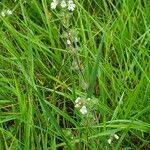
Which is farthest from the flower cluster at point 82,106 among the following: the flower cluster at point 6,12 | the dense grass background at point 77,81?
the flower cluster at point 6,12

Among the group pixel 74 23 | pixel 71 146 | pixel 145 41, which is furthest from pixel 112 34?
pixel 71 146

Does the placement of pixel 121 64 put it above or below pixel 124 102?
above

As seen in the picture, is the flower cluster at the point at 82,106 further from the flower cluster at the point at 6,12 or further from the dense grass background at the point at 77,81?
the flower cluster at the point at 6,12

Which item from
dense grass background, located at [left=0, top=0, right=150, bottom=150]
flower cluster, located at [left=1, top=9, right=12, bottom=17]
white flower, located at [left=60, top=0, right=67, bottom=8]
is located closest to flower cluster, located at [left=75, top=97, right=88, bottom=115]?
dense grass background, located at [left=0, top=0, right=150, bottom=150]

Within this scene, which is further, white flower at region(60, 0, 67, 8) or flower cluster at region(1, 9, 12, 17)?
flower cluster at region(1, 9, 12, 17)

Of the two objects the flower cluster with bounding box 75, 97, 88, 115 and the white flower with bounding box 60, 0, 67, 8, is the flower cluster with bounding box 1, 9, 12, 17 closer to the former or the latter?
the white flower with bounding box 60, 0, 67, 8

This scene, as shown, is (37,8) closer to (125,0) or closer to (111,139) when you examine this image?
(125,0)

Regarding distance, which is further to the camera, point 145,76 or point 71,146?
point 145,76

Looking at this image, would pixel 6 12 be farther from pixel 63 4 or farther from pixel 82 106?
pixel 82 106

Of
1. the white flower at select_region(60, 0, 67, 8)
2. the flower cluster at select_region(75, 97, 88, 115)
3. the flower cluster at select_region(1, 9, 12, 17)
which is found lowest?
the flower cluster at select_region(75, 97, 88, 115)
